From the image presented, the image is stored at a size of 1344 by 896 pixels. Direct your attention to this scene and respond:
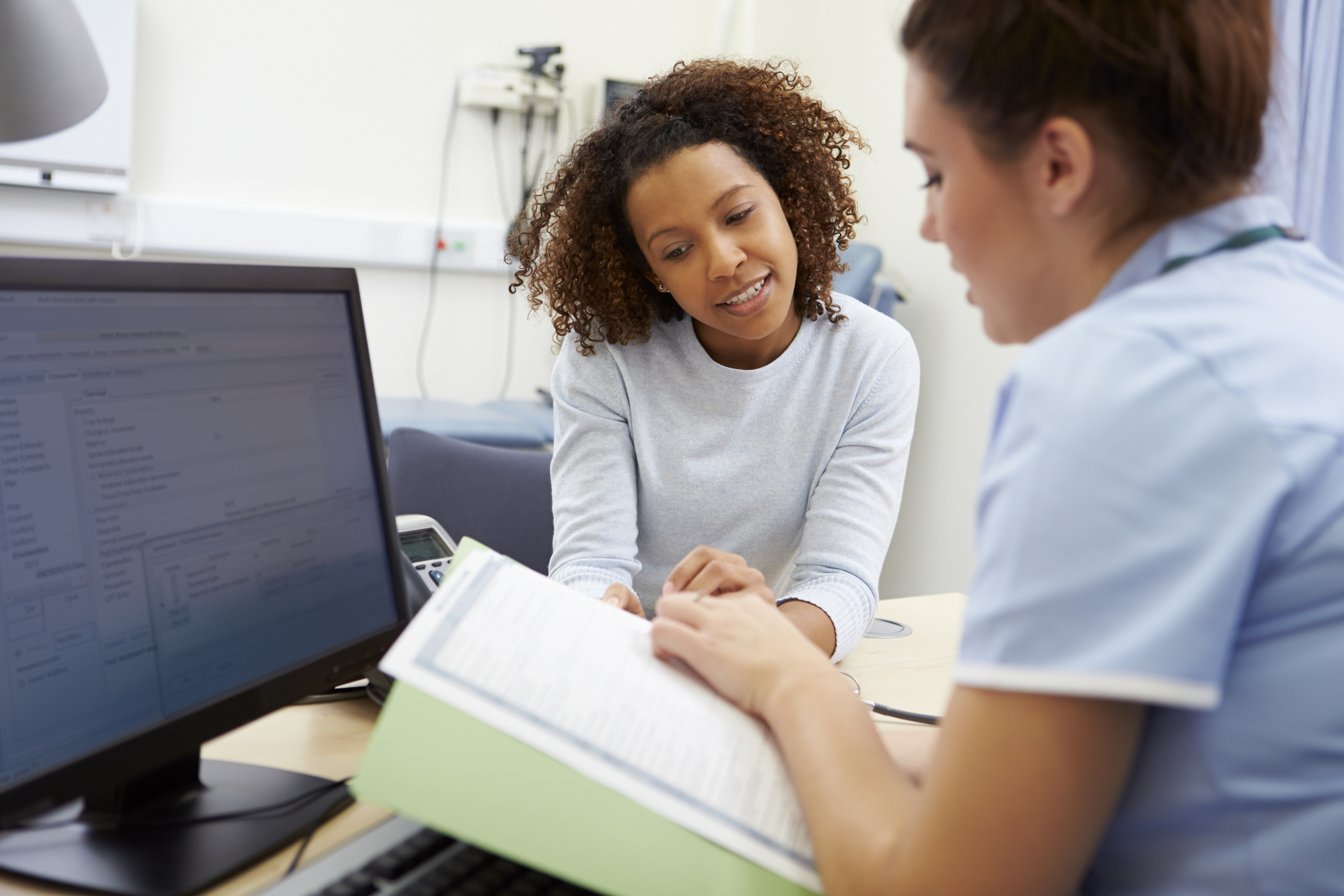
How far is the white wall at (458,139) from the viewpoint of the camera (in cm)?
283

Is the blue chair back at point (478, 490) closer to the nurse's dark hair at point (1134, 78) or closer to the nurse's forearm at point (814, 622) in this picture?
the nurse's forearm at point (814, 622)

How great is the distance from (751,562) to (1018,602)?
0.94 m

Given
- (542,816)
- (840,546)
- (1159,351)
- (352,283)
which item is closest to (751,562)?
(840,546)

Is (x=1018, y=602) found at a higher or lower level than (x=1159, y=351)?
lower

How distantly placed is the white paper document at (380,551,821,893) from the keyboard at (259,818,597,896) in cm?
8

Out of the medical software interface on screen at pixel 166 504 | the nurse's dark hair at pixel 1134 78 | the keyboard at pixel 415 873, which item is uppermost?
the nurse's dark hair at pixel 1134 78

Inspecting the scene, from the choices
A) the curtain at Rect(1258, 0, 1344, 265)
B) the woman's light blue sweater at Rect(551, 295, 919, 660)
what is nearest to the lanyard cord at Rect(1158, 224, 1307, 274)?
the woman's light blue sweater at Rect(551, 295, 919, 660)

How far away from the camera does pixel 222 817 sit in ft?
2.34

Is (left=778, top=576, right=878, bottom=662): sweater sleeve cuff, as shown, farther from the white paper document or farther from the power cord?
the white paper document

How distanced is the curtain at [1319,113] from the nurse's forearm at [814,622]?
1.26m

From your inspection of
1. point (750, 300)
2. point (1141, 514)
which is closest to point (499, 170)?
point (750, 300)

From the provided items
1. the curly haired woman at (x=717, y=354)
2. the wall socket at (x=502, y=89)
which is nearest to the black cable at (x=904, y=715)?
the curly haired woman at (x=717, y=354)

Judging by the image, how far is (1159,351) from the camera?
1.61 ft

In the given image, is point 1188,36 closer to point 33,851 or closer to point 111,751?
point 111,751
